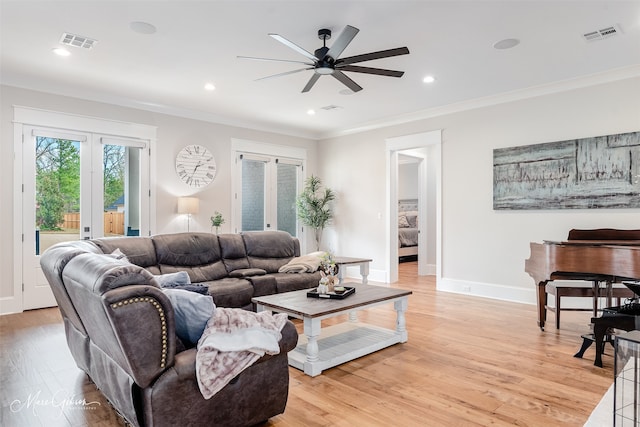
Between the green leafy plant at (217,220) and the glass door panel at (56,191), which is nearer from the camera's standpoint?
the glass door panel at (56,191)

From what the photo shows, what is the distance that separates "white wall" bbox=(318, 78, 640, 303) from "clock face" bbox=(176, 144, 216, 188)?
2935 millimetres

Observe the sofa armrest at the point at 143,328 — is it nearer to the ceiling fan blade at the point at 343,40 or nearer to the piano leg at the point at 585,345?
the ceiling fan blade at the point at 343,40

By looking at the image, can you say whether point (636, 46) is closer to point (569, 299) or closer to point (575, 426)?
point (569, 299)

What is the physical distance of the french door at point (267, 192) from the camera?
7.11 meters

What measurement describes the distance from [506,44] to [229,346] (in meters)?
3.78

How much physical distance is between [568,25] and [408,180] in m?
7.78

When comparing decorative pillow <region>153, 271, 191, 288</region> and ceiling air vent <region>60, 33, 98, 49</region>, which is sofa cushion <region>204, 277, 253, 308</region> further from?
ceiling air vent <region>60, 33, 98, 49</region>

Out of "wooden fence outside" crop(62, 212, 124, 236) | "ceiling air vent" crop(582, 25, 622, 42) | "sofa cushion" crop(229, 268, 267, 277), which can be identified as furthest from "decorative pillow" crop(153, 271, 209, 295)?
"ceiling air vent" crop(582, 25, 622, 42)

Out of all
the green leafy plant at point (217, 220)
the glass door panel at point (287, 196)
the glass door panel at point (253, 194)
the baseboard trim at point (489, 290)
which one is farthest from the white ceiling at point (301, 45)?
the baseboard trim at point (489, 290)

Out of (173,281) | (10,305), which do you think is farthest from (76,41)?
(10,305)

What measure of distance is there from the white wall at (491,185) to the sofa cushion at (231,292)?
3444 millimetres

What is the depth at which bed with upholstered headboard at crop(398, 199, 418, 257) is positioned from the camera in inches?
390

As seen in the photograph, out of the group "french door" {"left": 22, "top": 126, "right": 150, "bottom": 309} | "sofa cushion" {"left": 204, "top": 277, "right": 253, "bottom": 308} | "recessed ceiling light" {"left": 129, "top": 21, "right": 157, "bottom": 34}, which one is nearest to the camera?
"recessed ceiling light" {"left": 129, "top": 21, "right": 157, "bottom": 34}

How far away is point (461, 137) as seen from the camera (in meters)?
5.93
